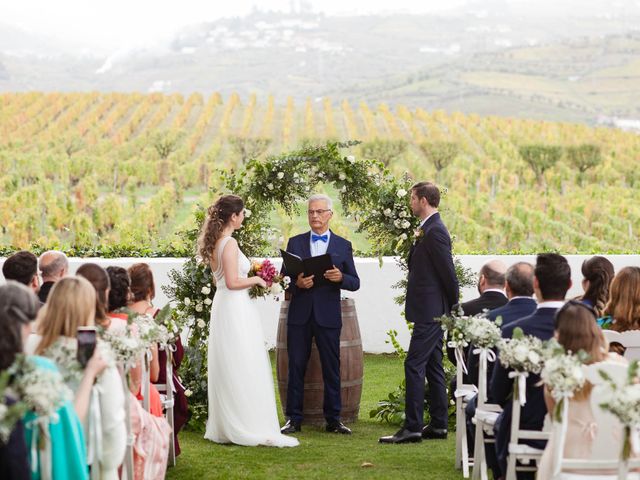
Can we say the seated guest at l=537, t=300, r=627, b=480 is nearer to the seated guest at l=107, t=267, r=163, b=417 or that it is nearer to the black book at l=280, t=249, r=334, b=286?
Result: the seated guest at l=107, t=267, r=163, b=417

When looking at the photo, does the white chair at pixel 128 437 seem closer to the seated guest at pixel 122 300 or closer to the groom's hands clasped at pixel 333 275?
the seated guest at pixel 122 300

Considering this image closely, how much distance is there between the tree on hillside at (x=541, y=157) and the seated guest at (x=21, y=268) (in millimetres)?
21473

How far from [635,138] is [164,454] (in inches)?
1164

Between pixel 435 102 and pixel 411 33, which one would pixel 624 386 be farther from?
pixel 411 33

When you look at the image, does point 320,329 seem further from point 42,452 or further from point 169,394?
point 42,452

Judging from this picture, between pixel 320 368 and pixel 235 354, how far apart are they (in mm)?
776

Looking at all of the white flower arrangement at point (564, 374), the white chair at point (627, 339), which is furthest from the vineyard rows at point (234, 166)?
the white flower arrangement at point (564, 374)

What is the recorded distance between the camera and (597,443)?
3.75 m

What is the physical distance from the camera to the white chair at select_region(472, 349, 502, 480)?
16.2 feet

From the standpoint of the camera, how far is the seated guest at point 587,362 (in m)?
3.69

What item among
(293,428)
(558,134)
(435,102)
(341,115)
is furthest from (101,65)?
(293,428)

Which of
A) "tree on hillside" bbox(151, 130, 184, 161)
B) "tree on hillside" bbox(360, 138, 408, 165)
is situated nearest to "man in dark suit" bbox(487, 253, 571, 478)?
"tree on hillside" bbox(360, 138, 408, 165)

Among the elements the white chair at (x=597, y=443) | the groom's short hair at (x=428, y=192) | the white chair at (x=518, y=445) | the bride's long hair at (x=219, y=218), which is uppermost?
the groom's short hair at (x=428, y=192)

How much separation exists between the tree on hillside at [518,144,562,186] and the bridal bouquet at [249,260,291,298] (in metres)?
19.9
